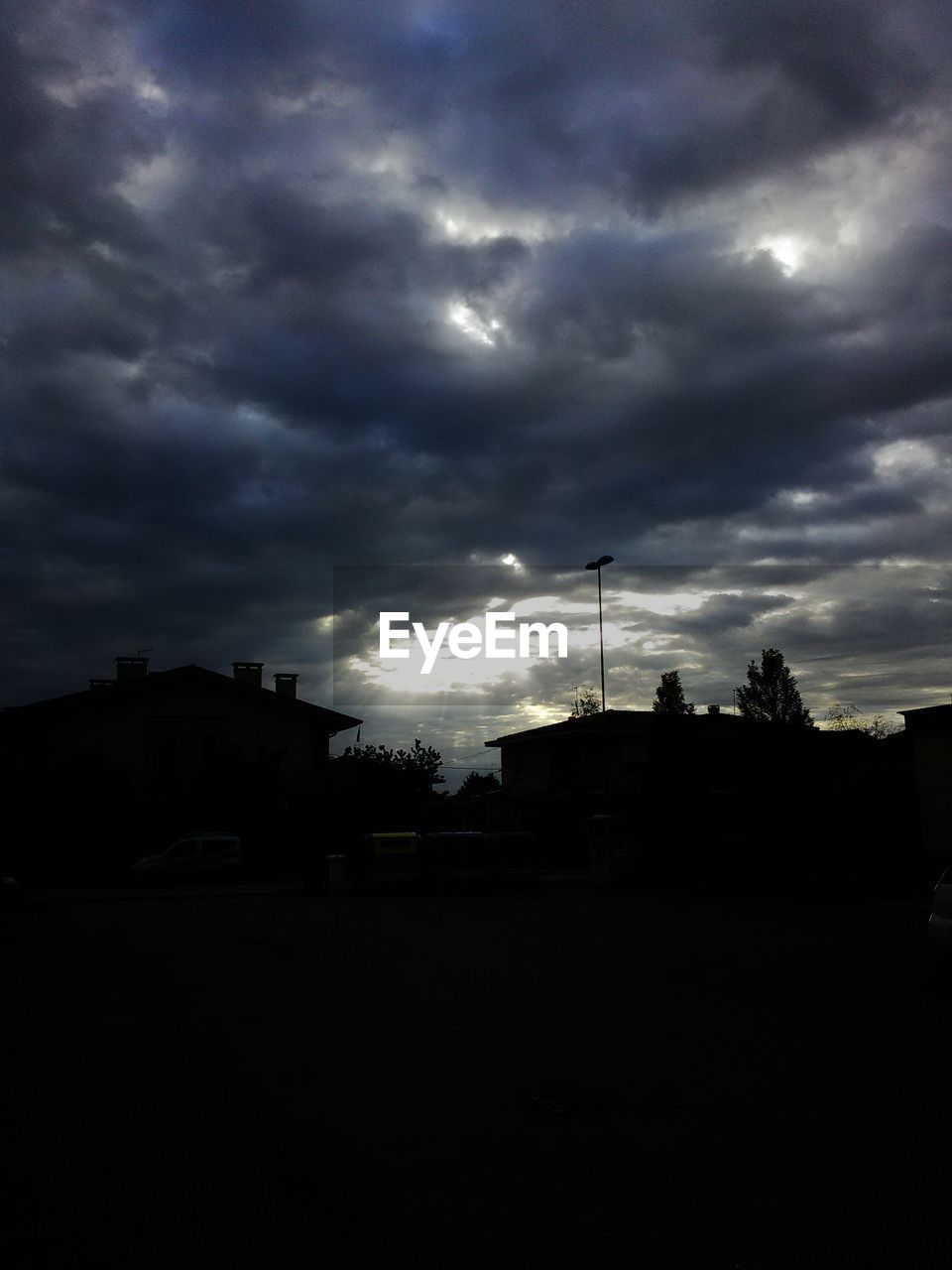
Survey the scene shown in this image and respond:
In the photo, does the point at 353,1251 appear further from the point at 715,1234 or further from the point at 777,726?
the point at 777,726

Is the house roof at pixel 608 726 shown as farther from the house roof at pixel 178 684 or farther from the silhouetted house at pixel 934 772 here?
the silhouetted house at pixel 934 772

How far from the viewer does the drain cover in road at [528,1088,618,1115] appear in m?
6.06

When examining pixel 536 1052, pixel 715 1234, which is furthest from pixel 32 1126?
pixel 715 1234

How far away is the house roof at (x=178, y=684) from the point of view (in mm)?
41125

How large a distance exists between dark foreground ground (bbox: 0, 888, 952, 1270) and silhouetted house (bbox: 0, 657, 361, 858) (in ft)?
89.1

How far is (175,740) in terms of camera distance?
43.3 metres

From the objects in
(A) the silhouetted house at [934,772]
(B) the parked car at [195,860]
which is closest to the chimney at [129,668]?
(B) the parked car at [195,860]

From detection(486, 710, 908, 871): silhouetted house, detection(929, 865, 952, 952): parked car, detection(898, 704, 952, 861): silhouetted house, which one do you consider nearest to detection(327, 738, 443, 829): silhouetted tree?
detection(486, 710, 908, 871): silhouetted house

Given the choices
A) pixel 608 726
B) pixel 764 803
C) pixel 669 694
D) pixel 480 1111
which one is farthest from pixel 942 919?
pixel 669 694

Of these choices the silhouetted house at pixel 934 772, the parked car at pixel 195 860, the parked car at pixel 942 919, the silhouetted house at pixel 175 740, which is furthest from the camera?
the silhouetted house at pixel 175 740

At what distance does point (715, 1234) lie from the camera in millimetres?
4191

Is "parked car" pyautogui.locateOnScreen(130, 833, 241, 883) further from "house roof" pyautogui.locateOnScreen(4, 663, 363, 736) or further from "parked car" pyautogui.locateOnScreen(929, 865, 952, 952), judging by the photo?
"parked car" pyautogui.locateOnScreen(929, 865, 952, 952)

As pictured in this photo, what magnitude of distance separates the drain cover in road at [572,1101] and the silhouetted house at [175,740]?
A: 33983 mm

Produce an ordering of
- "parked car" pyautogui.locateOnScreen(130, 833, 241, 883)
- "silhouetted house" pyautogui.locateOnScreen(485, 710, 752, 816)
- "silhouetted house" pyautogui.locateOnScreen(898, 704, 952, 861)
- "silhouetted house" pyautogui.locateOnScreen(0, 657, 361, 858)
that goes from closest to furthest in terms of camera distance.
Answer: "silhouetted house" pyautogui.locateOnScreen(898, 704, 952, 861) → "parked car" pyautogui.locateOnScreen(130, 833, 241, 883) → "silhouetted house" pyautogui.locateOnScreen(0, 657, 361, 858) → "silhouetted house" pyautogui.locateOnScreen(485, 710, 752, 816)
